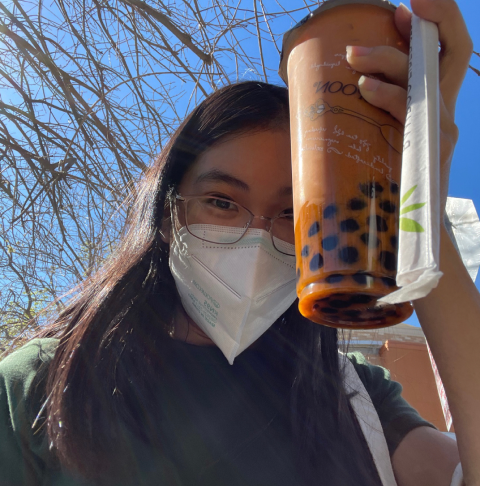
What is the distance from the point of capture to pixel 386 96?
568mm

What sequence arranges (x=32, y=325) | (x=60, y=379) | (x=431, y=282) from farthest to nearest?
(x=32, y=325)
(x=60, y=379)
(x=431, y=282)

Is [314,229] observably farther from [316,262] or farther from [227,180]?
[227,180]

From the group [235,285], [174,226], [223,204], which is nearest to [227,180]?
[223,204]

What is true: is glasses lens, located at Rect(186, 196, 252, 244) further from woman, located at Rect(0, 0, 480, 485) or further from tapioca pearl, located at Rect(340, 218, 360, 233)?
tapioca pearl, located at Rect(340, 218, 360, 233)

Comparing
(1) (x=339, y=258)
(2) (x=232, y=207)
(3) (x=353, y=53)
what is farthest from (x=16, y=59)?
(1) (x=339, y=258)

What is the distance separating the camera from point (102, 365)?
0.90 m

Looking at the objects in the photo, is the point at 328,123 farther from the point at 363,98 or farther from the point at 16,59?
the point at 16,59

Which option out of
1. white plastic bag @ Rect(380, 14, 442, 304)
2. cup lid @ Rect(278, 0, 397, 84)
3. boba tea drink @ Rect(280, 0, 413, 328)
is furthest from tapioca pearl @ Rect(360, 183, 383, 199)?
cup lid @ Rect(278, 0, 397, 84)

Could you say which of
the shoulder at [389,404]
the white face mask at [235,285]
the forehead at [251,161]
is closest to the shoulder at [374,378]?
the shoulder at [389,404]

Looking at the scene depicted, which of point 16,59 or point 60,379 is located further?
point 16,59

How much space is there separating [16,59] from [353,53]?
2.14m

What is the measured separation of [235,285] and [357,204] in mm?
455

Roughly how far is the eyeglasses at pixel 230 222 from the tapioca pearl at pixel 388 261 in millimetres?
495

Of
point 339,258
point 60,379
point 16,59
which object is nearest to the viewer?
point 339,258
